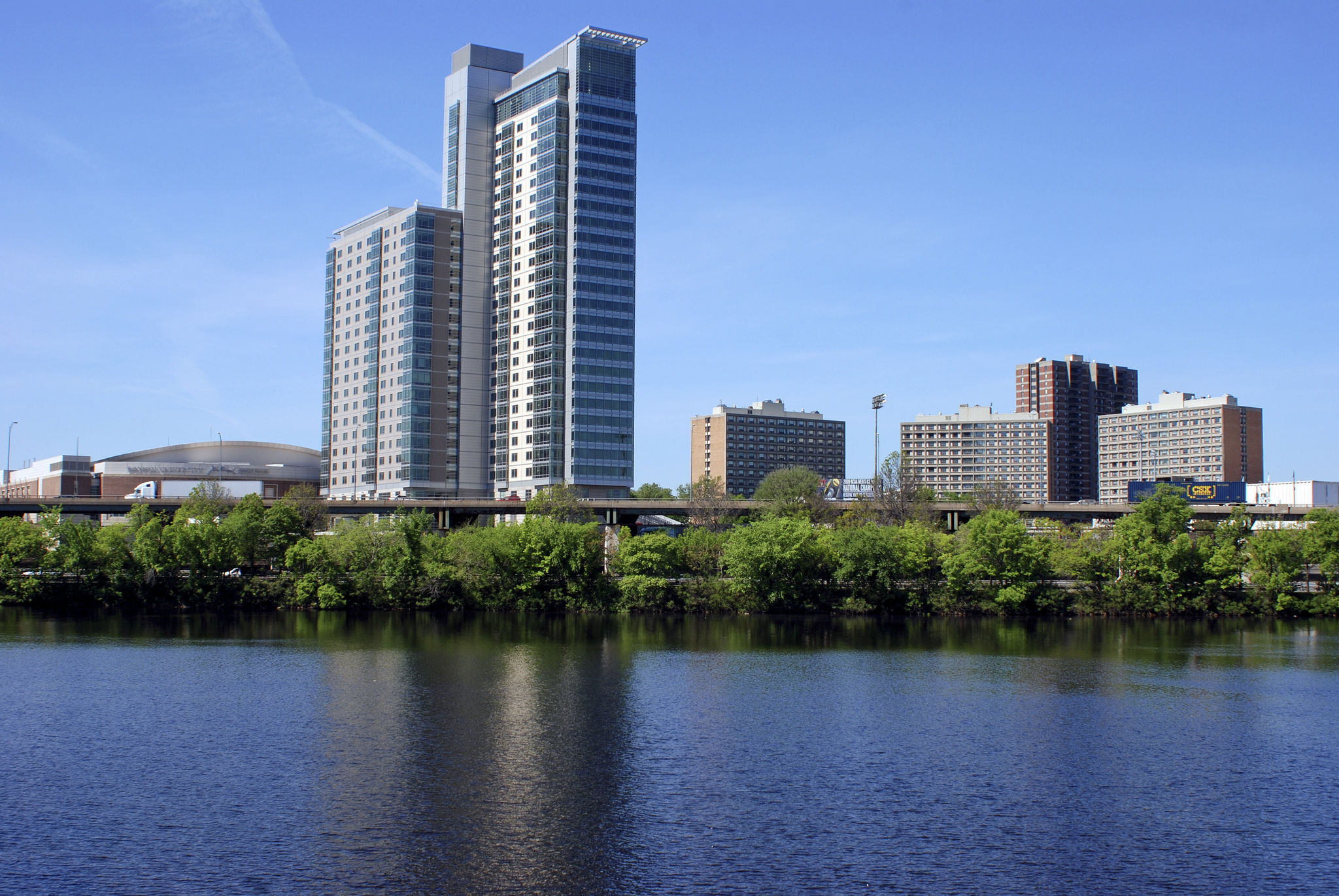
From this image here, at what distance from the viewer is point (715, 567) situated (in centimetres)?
14100

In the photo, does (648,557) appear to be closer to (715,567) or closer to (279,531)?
(715,567)

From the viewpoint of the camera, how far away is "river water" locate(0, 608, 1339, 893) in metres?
36.0

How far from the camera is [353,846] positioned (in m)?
37.8

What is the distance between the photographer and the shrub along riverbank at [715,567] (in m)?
128

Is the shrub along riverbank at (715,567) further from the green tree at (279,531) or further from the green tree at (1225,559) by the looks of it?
the green tree at (279,531)

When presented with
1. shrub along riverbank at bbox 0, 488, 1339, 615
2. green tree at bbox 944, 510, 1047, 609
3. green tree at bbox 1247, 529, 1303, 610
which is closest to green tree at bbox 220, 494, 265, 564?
shrub along riverbank at bbox 0, 488, 1339, 615

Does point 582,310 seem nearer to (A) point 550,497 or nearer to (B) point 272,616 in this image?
(A) point 550,497

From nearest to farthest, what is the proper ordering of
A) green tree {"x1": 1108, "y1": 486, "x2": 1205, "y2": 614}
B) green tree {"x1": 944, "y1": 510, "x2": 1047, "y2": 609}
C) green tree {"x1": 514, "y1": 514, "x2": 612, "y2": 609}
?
1. green tree {"x1": 1108, "y1": 486, "x2": 1205, "y2": 614}
2. green tree {"x1": 944, "y1": 510, "x2": 1047, "y2": 609}
3. green tree {"x1": 514, "y1": 514, "x2": 612, "y2": 609}

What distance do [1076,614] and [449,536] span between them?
3278 inches

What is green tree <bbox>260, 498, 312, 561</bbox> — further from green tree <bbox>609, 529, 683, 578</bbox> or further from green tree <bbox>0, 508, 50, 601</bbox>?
green tree <bbox>609, 529, 683, 578</bbox>

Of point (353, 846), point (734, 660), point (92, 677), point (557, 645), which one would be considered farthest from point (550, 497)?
point (353, 846)

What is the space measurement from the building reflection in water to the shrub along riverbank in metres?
54.9

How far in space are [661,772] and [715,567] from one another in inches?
3670

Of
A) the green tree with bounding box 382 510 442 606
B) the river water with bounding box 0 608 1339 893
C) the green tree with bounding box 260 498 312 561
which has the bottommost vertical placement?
the river water with bounding box 0 608 1339 893
